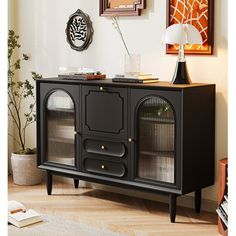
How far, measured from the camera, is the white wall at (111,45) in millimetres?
3430

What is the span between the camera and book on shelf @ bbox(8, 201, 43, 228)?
10.7 feet

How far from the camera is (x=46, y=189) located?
4.23 meters

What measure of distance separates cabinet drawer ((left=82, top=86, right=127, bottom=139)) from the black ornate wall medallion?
62 cm

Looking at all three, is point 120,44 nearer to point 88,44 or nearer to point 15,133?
point 88,44

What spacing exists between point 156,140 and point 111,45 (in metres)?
1.04

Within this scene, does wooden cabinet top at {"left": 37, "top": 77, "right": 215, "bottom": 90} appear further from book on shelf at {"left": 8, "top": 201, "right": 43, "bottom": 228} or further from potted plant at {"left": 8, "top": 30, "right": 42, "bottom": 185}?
book on shelf at {"left": 8, "top": 201, "right": 43, "bottom": 228}

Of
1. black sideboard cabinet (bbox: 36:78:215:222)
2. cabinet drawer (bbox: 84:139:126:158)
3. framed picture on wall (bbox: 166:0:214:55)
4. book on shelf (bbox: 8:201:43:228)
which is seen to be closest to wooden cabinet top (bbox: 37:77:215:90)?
black sideboard cabinet (bbox: 36:78:215:222)

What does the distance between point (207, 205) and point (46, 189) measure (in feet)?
4.60

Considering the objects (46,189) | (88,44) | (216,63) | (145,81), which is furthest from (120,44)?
(46,189)

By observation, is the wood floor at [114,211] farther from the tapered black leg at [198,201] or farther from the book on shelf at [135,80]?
the book on shelf at [135,80]

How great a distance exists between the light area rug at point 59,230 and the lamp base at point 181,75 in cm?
109

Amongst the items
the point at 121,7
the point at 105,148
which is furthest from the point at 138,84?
the point at 121,7

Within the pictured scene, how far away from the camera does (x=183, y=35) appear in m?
3.27

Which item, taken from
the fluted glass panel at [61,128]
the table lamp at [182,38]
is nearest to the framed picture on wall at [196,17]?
the table lamp at [182,38]
